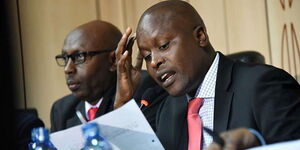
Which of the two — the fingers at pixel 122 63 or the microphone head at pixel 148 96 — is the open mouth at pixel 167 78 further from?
the fingers at pixel 122 63

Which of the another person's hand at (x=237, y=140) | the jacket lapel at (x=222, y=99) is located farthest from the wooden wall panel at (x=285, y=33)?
the another person's hand at (x=237, y=140)

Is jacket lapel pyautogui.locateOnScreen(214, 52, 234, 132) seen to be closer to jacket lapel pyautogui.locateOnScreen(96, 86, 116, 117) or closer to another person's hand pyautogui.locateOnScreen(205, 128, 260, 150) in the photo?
another person's hand pyautogui.locateOnScreen(205, 128, 260, 150)

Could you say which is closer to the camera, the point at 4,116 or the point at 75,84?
the point at 4,116

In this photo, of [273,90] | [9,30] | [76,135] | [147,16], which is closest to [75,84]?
[147,16]

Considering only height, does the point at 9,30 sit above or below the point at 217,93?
above

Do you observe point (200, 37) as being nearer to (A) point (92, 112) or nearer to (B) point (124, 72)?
(B) point (124, 72)

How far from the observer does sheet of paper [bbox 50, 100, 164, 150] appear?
1402 mm

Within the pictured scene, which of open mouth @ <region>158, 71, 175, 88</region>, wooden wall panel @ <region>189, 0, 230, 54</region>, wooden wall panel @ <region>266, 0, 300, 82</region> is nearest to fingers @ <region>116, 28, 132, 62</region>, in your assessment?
open mouth @ <region>158, 71, 175, 88</region>

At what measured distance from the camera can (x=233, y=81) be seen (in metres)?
1.57

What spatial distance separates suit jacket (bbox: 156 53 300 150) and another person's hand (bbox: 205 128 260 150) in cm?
33

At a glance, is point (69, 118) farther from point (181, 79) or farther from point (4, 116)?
point (4, 116)

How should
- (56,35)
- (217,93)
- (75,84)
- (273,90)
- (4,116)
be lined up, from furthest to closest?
(56,35)
(75,84)
(217,93)
(273,90)
(4,116)

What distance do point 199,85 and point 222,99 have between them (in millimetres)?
144

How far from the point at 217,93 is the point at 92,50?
1012 mm
